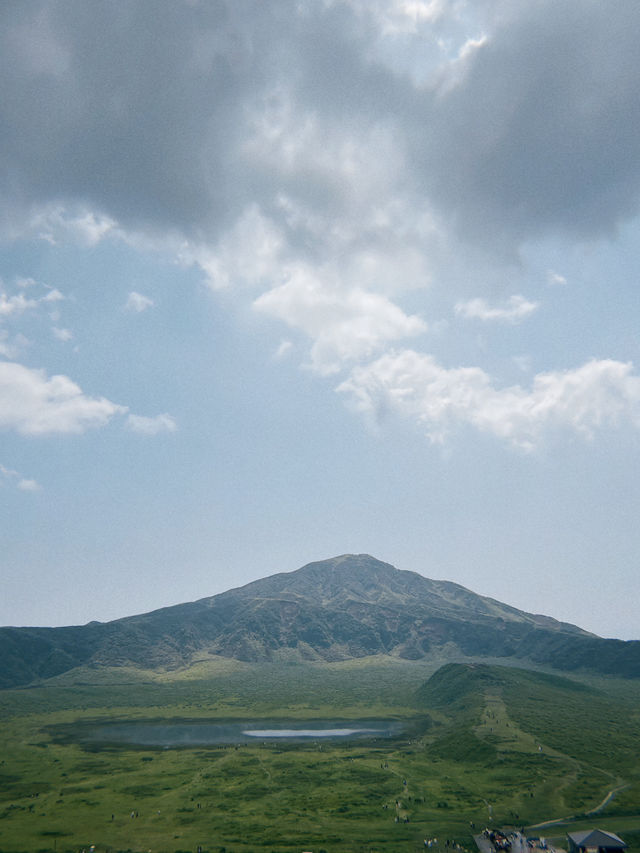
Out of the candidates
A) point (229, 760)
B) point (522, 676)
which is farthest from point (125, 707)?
point (522, 676)

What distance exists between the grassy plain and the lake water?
7.86 m

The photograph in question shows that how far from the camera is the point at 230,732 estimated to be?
137625 millimetres

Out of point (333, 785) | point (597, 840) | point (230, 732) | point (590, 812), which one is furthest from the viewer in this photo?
point (230, 732)

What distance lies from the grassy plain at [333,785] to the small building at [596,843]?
31.7 feet

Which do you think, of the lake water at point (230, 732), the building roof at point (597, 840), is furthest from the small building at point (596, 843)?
the lake water at point (230, 732)

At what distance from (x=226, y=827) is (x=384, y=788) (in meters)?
27.1

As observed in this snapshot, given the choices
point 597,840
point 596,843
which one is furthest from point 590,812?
point 596,843

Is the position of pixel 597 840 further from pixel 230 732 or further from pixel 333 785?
pixel 230 732

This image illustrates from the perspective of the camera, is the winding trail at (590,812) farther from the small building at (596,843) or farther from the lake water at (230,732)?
the lake water at (230,732)

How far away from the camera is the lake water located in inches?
4953

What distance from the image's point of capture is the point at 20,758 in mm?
108062

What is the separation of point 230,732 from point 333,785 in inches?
2612

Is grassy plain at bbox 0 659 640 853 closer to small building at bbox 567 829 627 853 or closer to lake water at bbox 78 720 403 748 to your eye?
lake water at bbox 78 720 403 748

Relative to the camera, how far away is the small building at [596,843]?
5141 centimetres
